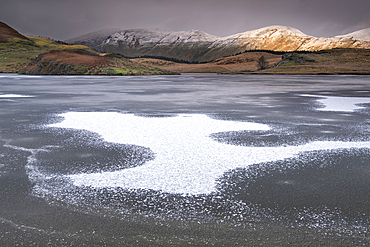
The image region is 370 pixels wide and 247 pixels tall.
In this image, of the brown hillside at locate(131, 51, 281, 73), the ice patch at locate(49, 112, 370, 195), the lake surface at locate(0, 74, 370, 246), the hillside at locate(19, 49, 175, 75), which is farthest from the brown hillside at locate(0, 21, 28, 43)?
the lake surface at locate(0, 74, 370, 246)

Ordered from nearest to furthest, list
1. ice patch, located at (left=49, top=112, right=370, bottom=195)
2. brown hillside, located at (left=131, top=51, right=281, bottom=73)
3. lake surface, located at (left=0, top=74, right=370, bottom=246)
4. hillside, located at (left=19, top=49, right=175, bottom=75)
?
lake surface, located at (left=0, top=74, right=370, bottom=246), ice patch, located at (left=49, top=112, right=370, bottom=195), hillside, located at (left=19, top=49, right=175, bottom=75), brown hillside, located at (left=131, top=51, right=281, bottom=73)

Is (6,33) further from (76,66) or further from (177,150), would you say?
(177,150)

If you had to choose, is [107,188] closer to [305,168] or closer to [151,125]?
[305,168]

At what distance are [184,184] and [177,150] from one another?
194cm

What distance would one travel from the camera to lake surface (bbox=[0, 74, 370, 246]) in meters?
3.26

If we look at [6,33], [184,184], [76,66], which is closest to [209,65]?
[76,66]

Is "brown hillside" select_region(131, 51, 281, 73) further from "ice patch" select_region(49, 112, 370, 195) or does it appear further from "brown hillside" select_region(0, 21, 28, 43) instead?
"ice patch" select_region(49, 112, 370, 195)

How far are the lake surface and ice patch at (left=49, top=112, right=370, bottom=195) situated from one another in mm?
27

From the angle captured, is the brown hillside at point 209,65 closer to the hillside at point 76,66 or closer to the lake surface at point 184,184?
the hillside at point 76,66

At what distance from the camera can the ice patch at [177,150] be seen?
4.76 metres

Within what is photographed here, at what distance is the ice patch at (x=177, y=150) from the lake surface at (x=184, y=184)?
3cm

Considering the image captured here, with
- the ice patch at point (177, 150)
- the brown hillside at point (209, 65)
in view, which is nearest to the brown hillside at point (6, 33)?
the brown hillside at point (209, 65)

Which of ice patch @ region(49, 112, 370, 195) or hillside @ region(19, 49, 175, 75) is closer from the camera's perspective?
ice patch @ region(49, 112, 370, 195)

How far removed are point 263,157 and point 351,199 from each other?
2.13 meters
